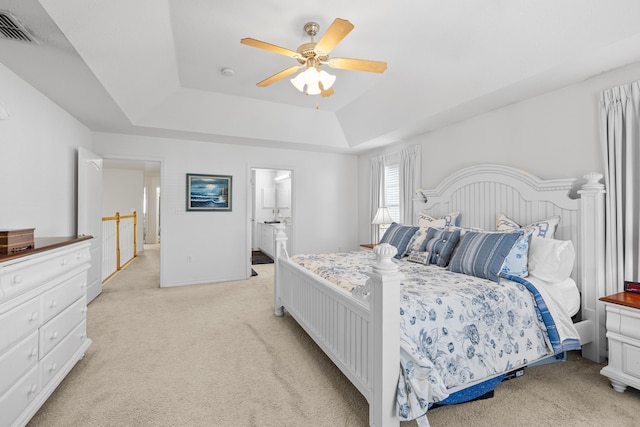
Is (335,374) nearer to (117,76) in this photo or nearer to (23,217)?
(23,217)

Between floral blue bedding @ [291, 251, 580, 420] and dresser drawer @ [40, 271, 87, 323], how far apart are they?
6.00ft

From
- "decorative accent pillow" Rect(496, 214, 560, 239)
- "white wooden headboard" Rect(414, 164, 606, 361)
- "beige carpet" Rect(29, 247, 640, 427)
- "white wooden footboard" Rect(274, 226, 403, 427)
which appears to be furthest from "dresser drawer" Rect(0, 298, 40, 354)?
"white wooden headboard" Rect(414, 164, 606, 361)

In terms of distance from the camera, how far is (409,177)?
4.61m

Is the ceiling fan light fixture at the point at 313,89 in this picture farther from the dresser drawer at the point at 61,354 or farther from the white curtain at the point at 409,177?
the dresser drawer at the point at 61,354

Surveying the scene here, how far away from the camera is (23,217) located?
2.65 metres

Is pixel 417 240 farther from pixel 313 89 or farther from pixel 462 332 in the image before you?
pixel 313 89

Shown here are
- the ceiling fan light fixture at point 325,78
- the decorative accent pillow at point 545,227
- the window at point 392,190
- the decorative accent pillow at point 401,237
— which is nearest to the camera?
the ceiling fan light fixture at point 325,78

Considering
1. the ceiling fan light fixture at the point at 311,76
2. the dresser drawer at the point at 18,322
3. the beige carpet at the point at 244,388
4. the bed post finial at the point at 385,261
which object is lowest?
the beige carpet at the point at 244,388

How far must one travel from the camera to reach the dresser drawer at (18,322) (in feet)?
4.84

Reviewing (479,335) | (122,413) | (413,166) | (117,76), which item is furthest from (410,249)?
(117,76)

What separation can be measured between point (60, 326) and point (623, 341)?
368 centimetres

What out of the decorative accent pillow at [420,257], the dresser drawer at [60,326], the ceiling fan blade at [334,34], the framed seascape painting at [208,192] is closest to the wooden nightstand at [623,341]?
the decorative accent pillow at [420,257]

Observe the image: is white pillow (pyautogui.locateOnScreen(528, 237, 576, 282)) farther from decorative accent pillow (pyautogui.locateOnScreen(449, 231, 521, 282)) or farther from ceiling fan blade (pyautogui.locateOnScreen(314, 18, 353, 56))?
ceiling fan blade (pyautogui.locateOnScreen(314, 18, 353, 56))

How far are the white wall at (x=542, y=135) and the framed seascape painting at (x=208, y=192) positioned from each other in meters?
3.37
